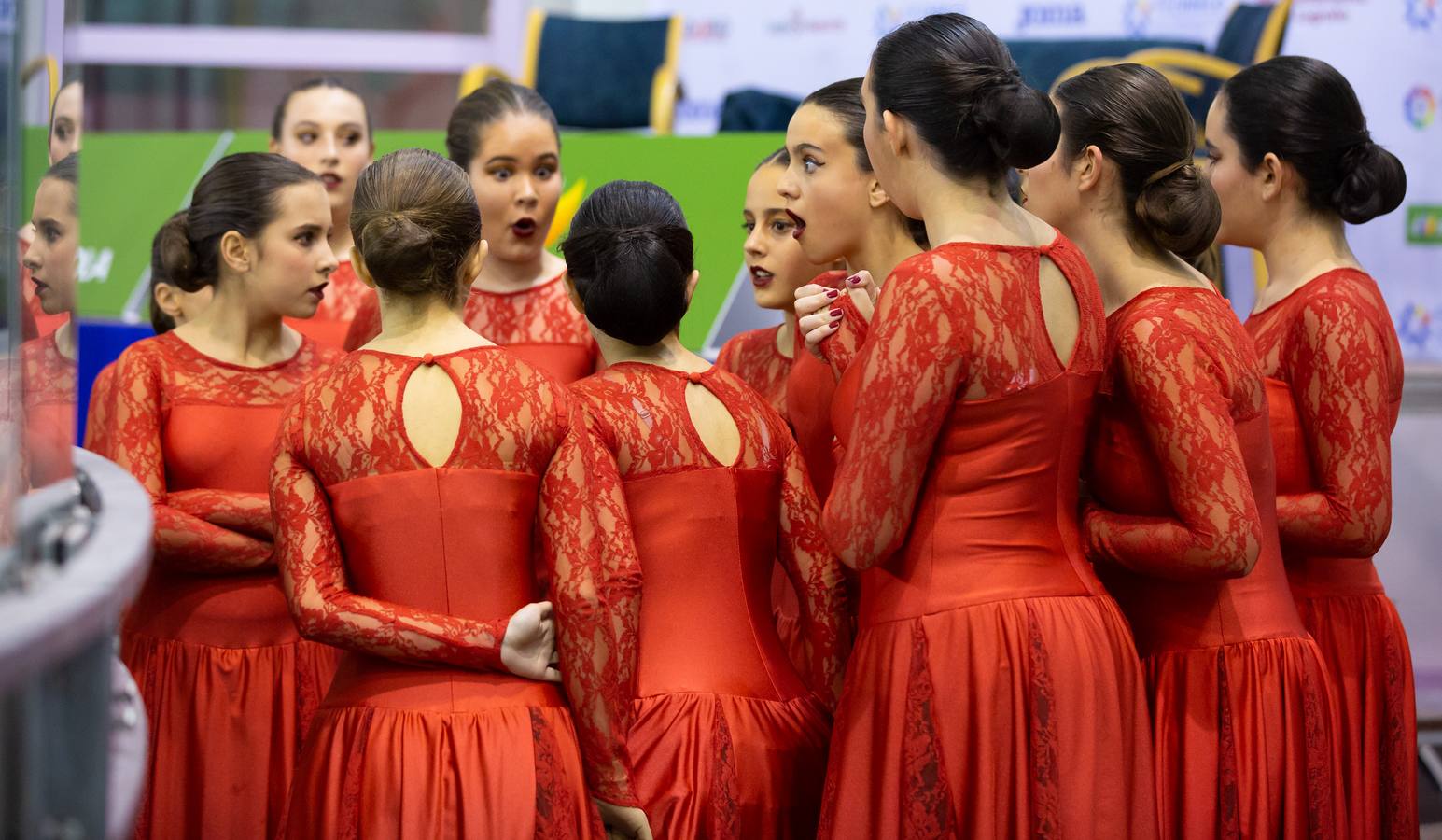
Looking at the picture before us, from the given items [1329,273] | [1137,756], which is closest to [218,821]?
[1137,756]

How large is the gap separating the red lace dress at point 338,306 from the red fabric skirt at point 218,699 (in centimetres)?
95

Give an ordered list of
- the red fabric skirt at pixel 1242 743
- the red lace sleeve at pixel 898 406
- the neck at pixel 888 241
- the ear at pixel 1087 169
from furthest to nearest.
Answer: the neck at pixel 888 241, the ear at pixel 1087 169, the red fabric skirt at pixel 1242 743, the red lace sleeve at pixel 898 406

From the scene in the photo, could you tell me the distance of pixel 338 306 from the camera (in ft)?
12.1

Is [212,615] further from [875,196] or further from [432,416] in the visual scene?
[875,196]

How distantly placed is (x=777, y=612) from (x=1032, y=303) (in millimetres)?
1075

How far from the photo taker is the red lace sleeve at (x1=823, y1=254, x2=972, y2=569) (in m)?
2.00

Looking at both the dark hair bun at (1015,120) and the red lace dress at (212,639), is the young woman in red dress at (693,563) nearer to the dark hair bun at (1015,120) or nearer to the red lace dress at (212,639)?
the dark hair bun at (1015,120)

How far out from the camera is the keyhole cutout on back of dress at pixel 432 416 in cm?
212

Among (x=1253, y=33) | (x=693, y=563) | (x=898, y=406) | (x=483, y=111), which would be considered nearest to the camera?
(x=898, y=406)

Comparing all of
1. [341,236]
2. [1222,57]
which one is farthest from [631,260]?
[1222,57]

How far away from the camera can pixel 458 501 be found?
2.12m

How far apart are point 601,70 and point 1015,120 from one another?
13.8 feet

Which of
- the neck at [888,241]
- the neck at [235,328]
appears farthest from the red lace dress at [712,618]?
the neck at [235,328]

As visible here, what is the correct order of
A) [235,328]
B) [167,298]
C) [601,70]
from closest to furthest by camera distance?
[235,328], [167,298], [601,70]
